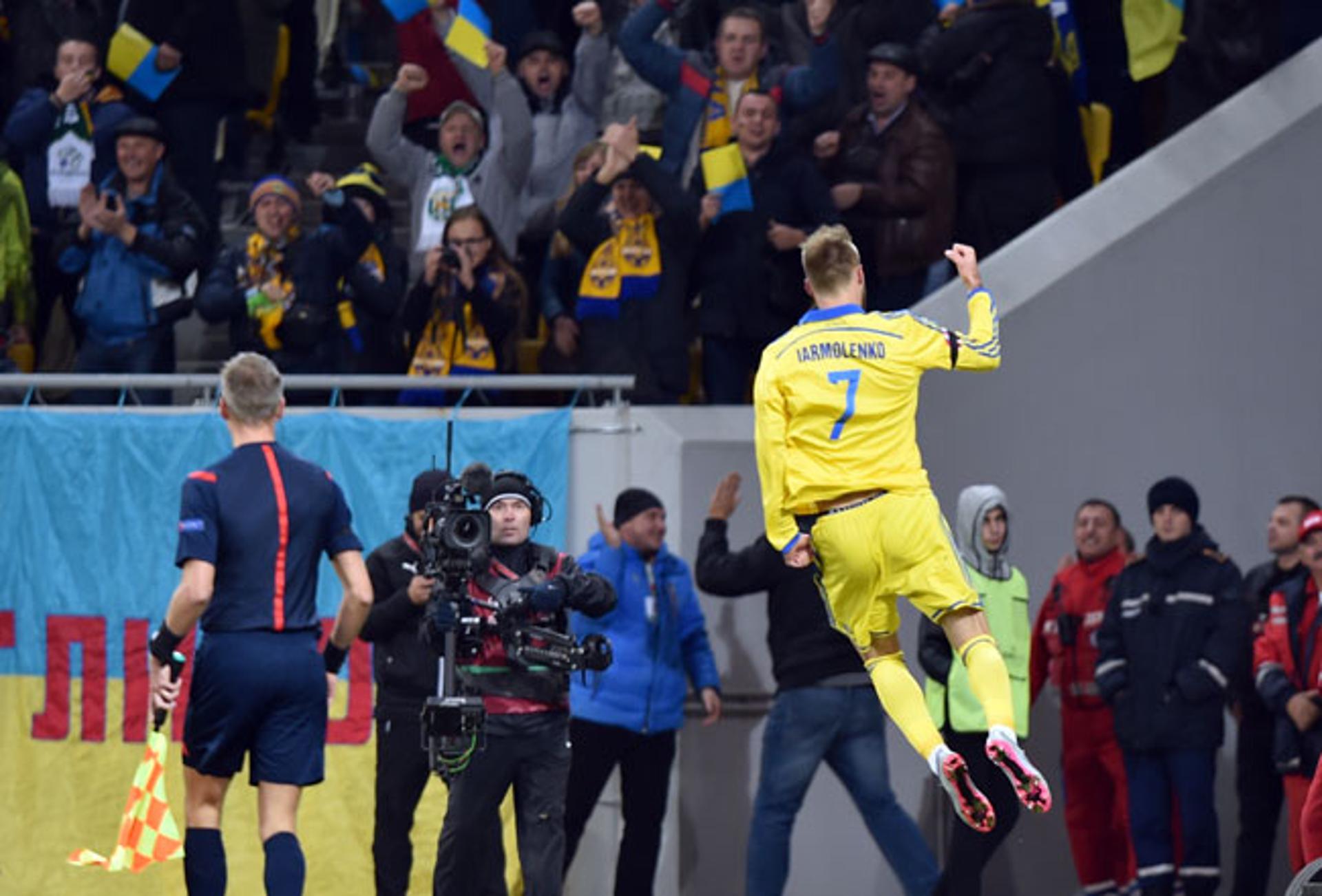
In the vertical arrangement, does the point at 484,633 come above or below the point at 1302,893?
above

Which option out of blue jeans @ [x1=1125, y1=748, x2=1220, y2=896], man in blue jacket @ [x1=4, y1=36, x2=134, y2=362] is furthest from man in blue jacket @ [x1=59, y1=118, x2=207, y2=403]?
blue jeans @ [x1=1125, y1=748, x2=1220, y2=896]

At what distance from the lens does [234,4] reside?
14.9 meters

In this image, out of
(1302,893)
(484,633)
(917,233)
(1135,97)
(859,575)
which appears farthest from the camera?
(1135,97)

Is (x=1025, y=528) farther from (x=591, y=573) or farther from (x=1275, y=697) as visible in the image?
(x=591, y=573)

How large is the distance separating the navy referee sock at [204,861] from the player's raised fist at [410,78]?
18.2 ft

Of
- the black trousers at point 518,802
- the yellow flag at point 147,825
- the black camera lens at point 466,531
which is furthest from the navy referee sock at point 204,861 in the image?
the black camera lens at point 466,531

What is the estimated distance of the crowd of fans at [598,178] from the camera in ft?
42.7

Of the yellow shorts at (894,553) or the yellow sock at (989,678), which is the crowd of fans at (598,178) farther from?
the yellow sock at (989,678)

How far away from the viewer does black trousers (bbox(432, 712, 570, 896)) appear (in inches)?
402

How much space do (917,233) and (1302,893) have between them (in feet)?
18.3

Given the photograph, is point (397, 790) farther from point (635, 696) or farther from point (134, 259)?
point (134, 259)

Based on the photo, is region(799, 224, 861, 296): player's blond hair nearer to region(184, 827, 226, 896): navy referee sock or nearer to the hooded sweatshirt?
the hooded sweatshirt

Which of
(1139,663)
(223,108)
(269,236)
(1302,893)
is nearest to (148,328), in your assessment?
(269,236)

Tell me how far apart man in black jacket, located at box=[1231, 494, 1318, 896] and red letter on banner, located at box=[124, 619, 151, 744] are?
522 cm
